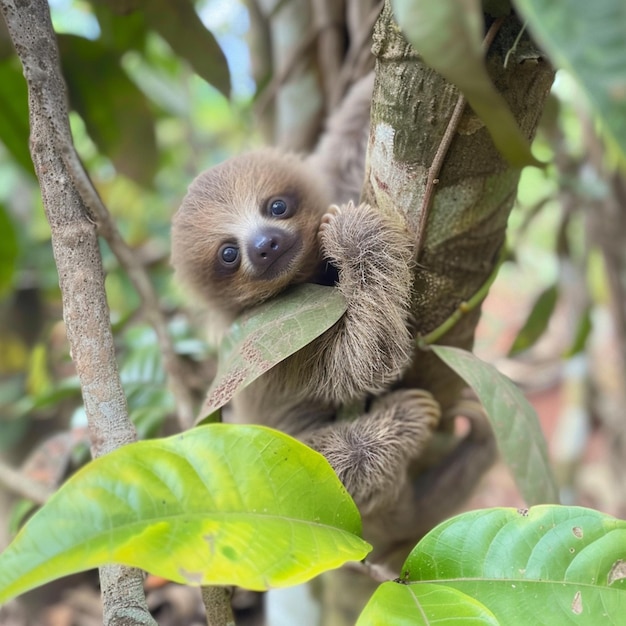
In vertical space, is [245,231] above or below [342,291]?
above

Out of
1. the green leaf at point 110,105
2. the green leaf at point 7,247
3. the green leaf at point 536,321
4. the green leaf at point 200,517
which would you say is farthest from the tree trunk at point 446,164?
the green leaf at point 7,247

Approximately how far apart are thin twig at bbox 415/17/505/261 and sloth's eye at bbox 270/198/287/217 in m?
0.73

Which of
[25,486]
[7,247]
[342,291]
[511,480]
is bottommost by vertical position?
[511,480]

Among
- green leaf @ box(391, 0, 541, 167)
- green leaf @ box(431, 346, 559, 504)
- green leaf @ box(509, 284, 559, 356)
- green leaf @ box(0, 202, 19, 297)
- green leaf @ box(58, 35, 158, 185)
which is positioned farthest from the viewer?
green leaf @ box(0, 202, 19, 297)

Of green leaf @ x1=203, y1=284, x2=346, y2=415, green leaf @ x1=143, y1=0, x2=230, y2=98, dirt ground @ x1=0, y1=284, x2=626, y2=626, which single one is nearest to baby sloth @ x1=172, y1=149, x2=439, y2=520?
green leaf @ x1=203, y1=284, x2=346, y2=415

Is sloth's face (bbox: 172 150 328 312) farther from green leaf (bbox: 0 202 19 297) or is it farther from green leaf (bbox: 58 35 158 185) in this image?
green leaf (bbox: 0 202 19 297)

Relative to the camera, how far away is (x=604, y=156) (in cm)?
311

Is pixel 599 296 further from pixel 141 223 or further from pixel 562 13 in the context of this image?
pixel 562 13

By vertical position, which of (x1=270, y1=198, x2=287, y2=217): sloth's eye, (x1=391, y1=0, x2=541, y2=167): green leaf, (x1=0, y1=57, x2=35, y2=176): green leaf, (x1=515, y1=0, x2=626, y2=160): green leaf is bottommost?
(x1=515, y1=0, x2=626, y2=160): green leaf

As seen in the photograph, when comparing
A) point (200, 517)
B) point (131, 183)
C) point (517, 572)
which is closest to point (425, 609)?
point (517, 572)

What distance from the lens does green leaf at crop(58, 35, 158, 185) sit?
213cm

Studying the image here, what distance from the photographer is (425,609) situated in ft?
3.27

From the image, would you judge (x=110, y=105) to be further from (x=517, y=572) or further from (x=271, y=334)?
(x=517, y=572)

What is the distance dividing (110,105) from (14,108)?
12.9 inches
